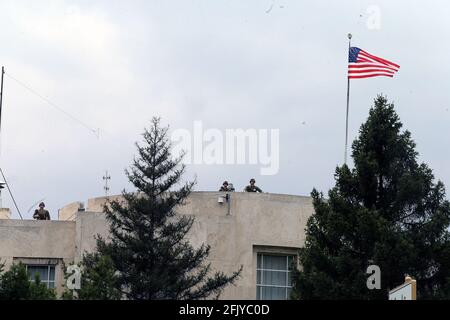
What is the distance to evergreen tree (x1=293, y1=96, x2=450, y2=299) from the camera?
38.2 metres

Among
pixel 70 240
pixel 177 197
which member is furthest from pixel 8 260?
pixel 177 197

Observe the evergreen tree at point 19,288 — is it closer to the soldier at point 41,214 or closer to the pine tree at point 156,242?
the pine tree at point 156,242

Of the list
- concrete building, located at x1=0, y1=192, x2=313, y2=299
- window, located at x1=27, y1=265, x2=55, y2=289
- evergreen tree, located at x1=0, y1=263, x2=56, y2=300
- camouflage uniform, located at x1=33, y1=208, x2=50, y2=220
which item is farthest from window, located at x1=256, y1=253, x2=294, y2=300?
evergreen tree, located at x1=0, y1=263, x2=56, y2=300

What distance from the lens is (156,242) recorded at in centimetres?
4453

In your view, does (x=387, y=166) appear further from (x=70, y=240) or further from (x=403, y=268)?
(x=70, y=240)

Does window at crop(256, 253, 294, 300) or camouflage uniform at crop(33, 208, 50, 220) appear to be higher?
camouflage uniform at crop(33, 208, 50, 220)

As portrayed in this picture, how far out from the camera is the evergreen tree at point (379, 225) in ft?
125

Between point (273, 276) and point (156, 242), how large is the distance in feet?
24.9

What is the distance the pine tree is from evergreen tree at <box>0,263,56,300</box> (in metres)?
8.22

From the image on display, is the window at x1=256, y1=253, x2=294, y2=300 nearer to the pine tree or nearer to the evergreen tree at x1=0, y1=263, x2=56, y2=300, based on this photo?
the pine tree

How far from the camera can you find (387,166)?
41.3 meters

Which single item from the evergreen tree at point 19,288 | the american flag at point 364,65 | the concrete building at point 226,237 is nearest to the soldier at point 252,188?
the concrete building at point 226,237

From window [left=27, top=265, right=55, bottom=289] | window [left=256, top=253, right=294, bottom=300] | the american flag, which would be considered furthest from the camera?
window [left=256, top=253, right=294, bottom=300]
